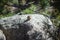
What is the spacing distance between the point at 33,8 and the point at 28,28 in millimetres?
975

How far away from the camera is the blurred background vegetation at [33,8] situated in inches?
171

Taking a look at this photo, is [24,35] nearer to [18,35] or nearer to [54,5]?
[18,35]

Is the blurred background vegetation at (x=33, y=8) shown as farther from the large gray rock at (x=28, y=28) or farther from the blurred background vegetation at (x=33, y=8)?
the large gray rock at (x=28, y=28)

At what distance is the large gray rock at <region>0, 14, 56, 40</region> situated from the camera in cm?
377

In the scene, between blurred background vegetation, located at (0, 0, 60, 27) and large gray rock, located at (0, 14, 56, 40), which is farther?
blurred background vegetation, located at (0, 0, 60, 27)

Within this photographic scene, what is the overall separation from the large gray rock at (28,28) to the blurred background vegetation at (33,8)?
1.01ft

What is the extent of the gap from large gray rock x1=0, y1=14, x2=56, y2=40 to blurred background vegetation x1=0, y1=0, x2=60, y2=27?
1.01ft

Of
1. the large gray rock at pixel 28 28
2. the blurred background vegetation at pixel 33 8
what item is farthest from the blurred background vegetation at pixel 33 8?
the large gray rock at pixel 28 28

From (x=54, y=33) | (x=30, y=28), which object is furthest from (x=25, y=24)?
(x=54, y=33)

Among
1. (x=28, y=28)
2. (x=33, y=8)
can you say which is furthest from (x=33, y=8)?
(x=28, y=28)

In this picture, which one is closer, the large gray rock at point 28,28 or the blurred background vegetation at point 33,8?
the large gray rock at point 28,28

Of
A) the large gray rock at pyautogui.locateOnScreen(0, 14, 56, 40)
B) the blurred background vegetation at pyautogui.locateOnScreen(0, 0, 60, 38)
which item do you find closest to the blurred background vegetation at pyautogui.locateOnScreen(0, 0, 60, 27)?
the blurred background vegetation at pyautogui.locateOnScreen(0, 0, 60, 38)

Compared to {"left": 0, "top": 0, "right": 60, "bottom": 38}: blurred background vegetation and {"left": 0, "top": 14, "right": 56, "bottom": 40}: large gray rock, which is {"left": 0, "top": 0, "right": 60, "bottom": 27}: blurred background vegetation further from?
{"left": 0, "top": 14, "right": 56, "bottom": 40}: large gray rock

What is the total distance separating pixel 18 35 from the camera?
3.81 m
